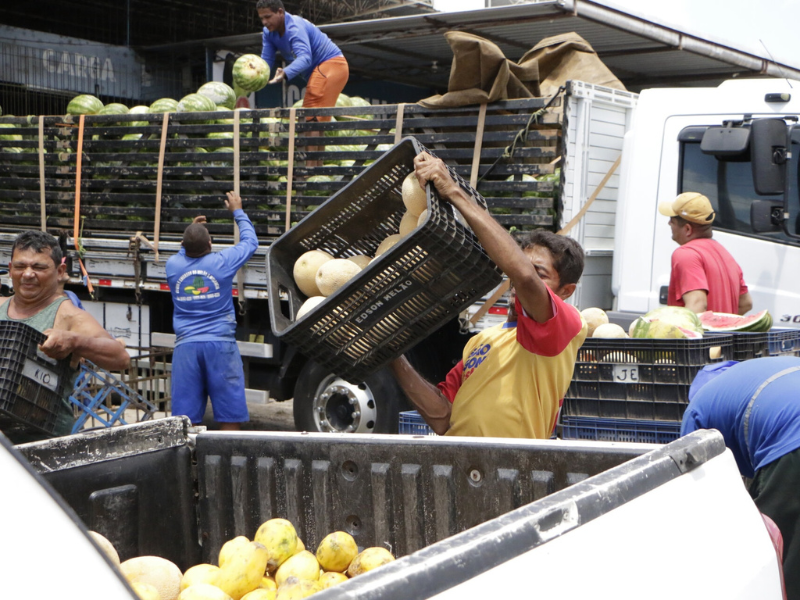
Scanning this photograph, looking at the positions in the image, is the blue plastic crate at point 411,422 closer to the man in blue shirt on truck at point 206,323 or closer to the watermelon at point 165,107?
the man in blue shirt on truck at point 206,323

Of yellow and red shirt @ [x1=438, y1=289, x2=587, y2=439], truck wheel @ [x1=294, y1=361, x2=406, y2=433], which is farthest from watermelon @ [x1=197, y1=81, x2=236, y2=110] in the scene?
yellow and red shirt @ [x1=438, y1=289, x2=587, y2=439]

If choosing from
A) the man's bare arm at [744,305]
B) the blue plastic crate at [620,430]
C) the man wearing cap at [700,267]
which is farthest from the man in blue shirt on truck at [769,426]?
the man's bare arm at [744,305]

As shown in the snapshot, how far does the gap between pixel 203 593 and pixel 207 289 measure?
4442mm

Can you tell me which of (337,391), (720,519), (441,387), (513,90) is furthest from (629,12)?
(720,519)

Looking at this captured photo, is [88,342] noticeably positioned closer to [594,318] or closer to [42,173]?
[594,318]

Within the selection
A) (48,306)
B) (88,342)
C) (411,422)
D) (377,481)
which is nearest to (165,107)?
(48,306)

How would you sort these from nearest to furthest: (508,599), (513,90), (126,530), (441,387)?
(508,599) < (126,530) < (441,387) < (513,90)

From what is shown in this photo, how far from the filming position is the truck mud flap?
2168 mm

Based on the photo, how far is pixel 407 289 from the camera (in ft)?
8.70

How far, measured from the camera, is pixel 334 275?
288 cm

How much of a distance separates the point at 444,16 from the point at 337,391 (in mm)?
5298

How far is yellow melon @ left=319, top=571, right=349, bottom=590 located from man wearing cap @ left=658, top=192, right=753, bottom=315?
10.7 feet

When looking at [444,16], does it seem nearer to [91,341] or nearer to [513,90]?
[513,90]

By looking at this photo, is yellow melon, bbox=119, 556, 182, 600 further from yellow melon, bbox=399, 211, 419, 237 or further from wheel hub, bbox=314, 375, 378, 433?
wheel hub, bbox=314, 375, 378, 433
